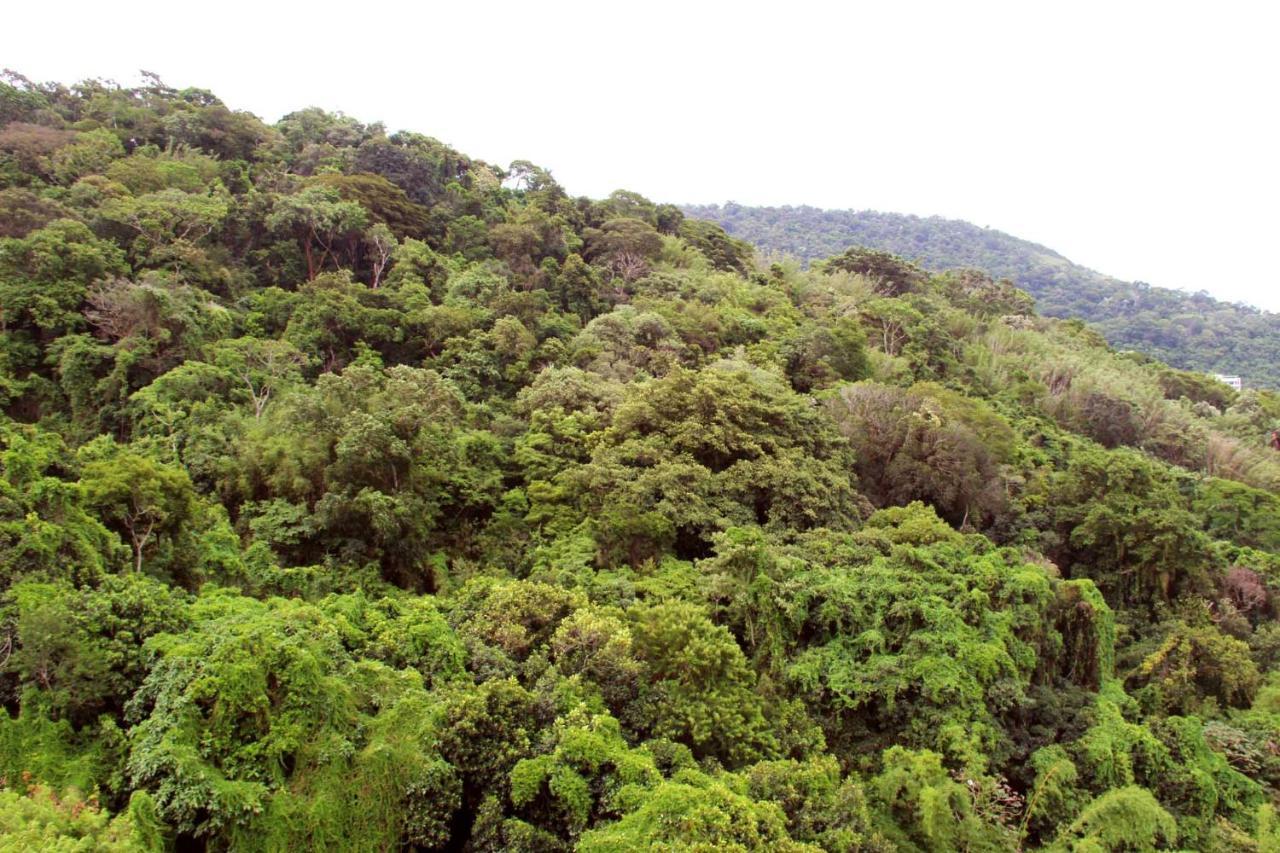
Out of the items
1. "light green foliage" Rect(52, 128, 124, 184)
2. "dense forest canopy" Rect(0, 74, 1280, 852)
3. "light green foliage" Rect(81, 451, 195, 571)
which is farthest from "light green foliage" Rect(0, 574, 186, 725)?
"light green foliage" Rect(52, 128, 124, 184)

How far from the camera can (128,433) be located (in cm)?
1653

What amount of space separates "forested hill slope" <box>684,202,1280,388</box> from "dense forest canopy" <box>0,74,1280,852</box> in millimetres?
34864

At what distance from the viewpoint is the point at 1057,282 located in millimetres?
97000

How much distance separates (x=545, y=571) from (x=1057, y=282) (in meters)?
103

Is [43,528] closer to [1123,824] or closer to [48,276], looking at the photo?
[48,276]

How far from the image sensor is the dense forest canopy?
7.75 metres

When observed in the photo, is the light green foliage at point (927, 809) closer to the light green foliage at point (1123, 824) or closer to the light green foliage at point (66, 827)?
the light green foliage at point (1123, 824)

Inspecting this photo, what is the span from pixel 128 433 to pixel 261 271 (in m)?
10.4

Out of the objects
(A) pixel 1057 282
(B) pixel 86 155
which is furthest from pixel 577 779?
(A) pixel 1057 282

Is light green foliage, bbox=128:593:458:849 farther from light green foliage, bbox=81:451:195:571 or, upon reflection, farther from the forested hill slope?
the forested hill slope

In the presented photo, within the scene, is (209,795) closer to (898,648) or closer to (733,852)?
(733,852)

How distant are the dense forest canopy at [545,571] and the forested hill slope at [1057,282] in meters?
34.9

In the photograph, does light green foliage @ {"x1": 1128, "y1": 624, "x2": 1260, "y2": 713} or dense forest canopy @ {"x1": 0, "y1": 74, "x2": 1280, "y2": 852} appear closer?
dense forest canopy @ {"x1": 0, "y1": 74, "x2": 1280, "y2": 852}

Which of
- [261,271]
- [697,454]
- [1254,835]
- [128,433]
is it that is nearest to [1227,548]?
[1254,835]
